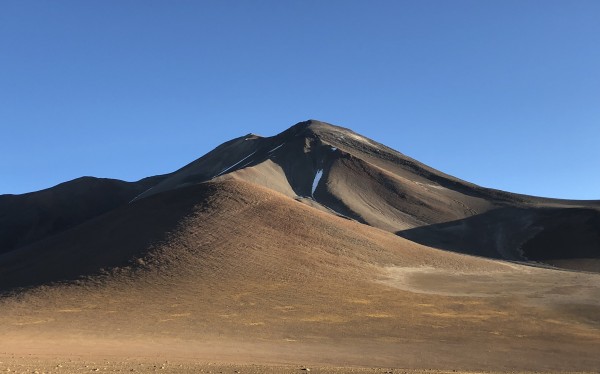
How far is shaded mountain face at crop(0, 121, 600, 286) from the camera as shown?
9494cm

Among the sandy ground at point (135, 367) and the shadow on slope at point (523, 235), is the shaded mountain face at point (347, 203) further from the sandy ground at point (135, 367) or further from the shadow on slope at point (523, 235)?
the sandy ground at point (135, 367)

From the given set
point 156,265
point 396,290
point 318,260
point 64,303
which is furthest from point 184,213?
point 396,290

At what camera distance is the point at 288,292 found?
49031 millimetres

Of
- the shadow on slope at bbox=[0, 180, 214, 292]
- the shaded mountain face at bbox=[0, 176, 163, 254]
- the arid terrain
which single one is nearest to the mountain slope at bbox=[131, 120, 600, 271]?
the arid terrain

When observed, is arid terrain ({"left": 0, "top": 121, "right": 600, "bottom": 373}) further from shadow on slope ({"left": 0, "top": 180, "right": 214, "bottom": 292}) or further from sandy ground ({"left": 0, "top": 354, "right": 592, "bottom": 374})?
shadow on slope ({"left": 0, "top": 180, "right": 214, "bottom": 292})

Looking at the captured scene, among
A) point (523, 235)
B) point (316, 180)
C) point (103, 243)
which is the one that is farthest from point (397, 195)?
point (103, 243)

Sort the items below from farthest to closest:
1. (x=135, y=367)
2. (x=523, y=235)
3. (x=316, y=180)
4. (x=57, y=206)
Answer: (x=316, y=180), (x=57, y=206), (x=523, y=235), (x=135, y=367)

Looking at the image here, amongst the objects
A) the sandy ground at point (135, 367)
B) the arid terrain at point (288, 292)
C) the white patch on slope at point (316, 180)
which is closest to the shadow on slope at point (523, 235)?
the arid terrain at point (288, 292)

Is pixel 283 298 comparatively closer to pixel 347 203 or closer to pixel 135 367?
pixel 135 367

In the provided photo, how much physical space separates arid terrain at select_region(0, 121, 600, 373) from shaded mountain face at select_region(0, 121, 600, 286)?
66 cm

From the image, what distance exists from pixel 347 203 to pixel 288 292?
66470 millimetres

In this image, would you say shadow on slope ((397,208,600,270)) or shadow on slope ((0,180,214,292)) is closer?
shadow on slope ((0,180,214,292))

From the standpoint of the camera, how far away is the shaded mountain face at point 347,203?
94944mm

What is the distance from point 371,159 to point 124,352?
125 m
